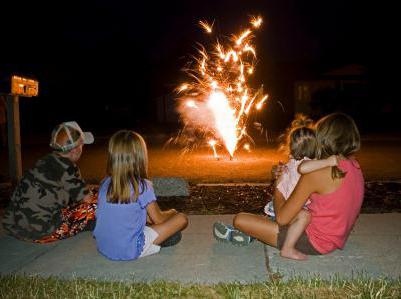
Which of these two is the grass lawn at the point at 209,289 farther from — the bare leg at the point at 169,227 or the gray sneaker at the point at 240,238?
the gray sneaker at the point at 240,238

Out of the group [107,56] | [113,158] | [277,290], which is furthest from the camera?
[107,56]

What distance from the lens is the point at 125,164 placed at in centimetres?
466

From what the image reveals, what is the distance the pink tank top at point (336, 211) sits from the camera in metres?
4.51

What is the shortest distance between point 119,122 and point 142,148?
33.2 m

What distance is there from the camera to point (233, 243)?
216 inches

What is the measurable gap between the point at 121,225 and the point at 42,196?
1.15m

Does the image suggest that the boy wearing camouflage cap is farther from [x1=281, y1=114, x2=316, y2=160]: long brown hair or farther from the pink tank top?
the pink tank top

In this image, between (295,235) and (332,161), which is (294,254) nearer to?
(295,235)

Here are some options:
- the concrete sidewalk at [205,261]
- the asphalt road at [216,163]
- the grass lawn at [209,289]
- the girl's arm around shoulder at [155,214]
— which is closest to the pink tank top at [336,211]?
the concrete sidewalk at [205,261]

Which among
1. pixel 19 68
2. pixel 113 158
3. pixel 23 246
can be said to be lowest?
pixel 23 246

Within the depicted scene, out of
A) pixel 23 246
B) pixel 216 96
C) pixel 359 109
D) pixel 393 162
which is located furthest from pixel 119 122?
pixel 23 246

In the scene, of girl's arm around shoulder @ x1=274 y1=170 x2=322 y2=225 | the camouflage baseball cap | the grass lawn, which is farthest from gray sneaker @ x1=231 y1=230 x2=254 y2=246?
the camouflage baseball cap

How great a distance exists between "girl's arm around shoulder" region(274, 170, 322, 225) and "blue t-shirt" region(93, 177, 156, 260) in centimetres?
132

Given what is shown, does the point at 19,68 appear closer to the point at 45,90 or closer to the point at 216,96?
the point at 45,90
